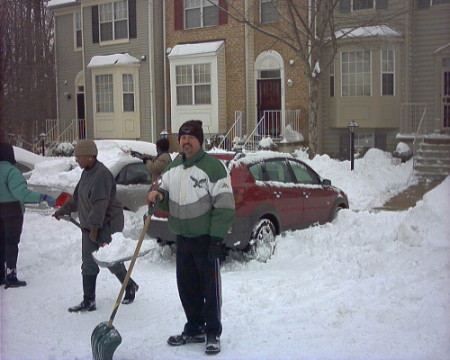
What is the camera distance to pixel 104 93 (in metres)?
26.9

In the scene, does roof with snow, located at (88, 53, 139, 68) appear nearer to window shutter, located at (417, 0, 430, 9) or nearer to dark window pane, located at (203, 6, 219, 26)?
dark window pane, located at (203, 6, 219, 26)

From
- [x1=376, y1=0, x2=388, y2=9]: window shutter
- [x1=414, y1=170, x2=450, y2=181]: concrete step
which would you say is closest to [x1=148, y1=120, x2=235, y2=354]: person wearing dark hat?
[x1=414, y1=170, x2=450, y2=181]: concrete step

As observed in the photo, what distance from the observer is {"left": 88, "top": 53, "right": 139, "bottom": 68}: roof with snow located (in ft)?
84.7

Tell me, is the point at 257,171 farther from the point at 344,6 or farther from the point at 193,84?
the point at 193,84

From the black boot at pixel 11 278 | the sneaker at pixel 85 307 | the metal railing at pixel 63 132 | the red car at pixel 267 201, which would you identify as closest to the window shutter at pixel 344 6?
the red car at pixel 267 201

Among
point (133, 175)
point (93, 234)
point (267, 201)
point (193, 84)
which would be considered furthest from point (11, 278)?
point (193, 84)

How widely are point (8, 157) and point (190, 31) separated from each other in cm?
1861

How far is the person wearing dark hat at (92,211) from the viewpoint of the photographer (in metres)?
6.02

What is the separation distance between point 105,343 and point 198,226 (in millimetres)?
1251

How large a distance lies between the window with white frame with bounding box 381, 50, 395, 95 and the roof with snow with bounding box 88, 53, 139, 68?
11013 millimetres

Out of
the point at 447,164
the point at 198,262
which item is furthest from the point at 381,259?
the point at 447,164

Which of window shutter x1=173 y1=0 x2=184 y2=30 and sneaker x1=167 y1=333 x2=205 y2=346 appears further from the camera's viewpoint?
window shutter x1=173 y1=0 x2=184 y2=30

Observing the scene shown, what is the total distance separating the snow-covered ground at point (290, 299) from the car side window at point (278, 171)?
90 centimetres

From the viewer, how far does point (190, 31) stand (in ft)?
80.5
